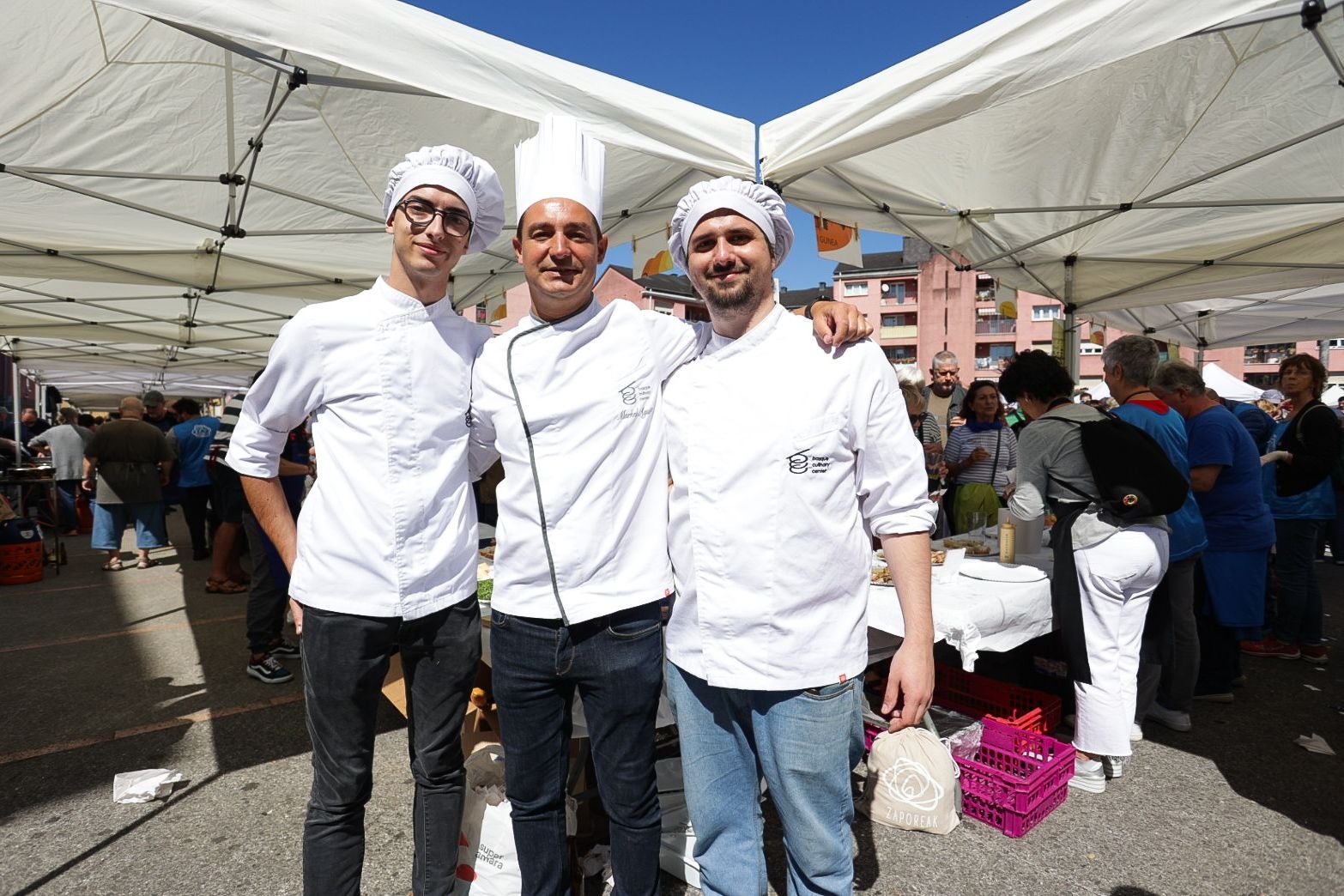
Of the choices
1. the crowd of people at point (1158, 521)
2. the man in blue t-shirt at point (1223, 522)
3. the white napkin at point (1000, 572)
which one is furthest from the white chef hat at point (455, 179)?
the man in blue t-shirt at point (1223, 522)

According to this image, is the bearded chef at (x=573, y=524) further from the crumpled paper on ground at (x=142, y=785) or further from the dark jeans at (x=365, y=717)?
the crumpled paper on ground at (x=142, y=785)

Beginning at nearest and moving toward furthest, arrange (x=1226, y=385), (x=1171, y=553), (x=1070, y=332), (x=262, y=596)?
1. (x=1171, y=553)
2. (x=262, y=596)
3. (x=1070, y=332)
4. (x=1226, y=385)

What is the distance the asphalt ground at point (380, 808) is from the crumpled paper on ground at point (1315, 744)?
0.07 m

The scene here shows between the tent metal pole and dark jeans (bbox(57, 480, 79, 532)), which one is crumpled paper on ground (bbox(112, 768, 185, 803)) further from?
dark jeans (bbox(57, 480, 79, 532))

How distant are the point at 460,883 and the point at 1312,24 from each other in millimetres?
3591

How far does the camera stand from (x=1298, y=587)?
4.78 metres

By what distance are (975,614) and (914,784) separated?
2.31 feet

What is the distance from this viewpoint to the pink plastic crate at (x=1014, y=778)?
2.70 metres

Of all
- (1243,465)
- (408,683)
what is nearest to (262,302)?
(408,683)

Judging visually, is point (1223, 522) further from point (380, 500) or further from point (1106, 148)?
→ point (380, 500)

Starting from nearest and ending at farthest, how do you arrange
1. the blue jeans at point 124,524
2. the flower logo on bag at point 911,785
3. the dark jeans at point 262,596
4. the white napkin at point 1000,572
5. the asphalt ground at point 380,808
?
→ the asphalt ground at point 380,808 → the flower logo on bag at point 911,785 → the white napkin at point 1000,572 → the dark jeans at point 262,596 → the blue jeans at point 124,524

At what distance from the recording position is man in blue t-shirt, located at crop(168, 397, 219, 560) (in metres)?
8.08

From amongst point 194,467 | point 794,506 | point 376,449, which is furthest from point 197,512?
point 794,506

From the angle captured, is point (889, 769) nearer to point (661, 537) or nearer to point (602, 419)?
point (661, 537)
